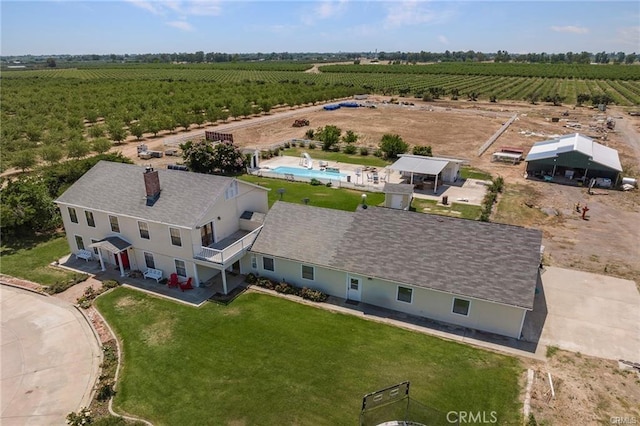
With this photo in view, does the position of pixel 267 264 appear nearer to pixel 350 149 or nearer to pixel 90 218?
pixel 90 218

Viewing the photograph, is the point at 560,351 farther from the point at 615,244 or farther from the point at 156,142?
the point at 156,142

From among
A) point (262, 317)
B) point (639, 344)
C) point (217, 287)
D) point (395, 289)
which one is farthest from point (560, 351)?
point (217, 287)

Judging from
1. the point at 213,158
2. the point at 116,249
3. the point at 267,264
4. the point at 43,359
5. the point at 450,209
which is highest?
the point at 213,158

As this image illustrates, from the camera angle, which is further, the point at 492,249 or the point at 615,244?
the point at 615,244

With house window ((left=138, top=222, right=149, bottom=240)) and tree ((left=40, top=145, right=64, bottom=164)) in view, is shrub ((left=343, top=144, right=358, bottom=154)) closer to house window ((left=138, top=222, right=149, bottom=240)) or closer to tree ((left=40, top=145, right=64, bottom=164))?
house window ((left=138, top=222, right=149, bottom=240))

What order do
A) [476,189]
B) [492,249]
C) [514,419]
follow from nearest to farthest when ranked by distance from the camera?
[514,419]
[492,249]
[476,189]

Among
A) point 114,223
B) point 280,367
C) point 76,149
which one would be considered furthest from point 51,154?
point 280,367
